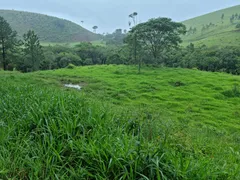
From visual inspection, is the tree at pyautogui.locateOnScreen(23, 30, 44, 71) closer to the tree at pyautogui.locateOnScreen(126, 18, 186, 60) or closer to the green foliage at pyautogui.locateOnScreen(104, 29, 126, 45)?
the tree at pyautogui.locateOnScreen(126, 18, 186, 60)

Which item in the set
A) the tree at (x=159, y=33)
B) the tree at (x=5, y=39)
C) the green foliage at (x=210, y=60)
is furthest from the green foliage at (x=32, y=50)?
the green foliage at (x=210, y=60)

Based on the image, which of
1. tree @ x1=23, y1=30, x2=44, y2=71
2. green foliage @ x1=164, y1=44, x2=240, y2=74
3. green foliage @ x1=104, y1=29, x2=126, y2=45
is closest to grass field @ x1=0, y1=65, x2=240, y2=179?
tree @ x1=23, y1=30, x2=44, y2=71

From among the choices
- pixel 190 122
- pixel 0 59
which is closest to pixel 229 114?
pixel 190 122

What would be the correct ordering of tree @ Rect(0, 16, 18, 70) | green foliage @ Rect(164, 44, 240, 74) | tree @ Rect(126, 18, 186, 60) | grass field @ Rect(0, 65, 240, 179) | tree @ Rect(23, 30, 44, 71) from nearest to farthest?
grass field @ Rect(0, 65, 240, 179) → tree @ Rect(126, 18, 186, 60) → tree @ Rect(0, 16, 18, 70) → tree @ Rect(23, 30, 44, 71) → green foliage @ Rect(164, 44, 240, 74)

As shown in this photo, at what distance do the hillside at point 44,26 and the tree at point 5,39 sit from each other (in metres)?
54.7

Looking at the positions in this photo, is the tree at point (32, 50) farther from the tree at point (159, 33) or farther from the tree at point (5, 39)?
the tree at point (159, 33)

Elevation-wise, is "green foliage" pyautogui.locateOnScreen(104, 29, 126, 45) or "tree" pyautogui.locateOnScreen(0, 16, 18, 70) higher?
"green foliage" pyautogui.locateOnScreen(104, 29, 126, 45)

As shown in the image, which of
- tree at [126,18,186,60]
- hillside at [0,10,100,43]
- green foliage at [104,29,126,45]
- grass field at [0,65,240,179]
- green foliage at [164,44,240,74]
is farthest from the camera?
hillside at [0,10,100,43]

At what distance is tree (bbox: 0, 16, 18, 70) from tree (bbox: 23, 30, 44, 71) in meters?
1.62

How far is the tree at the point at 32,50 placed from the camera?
2697 cm

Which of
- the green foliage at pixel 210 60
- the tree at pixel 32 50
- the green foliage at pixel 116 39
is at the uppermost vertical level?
the green foliage at pixel 116 39

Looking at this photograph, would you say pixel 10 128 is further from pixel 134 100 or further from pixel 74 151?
pixel 134 100

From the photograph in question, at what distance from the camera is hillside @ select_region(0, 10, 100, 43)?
267 ft

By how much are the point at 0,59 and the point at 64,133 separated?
97.5ft
